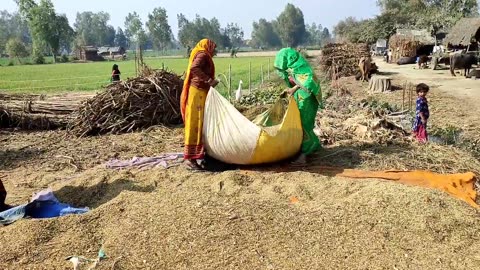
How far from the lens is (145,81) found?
8.02 metres

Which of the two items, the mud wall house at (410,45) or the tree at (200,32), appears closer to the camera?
the mud wall house at (410,45)

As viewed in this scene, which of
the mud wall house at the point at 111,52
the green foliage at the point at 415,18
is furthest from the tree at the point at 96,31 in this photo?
the green foliage at the point at 415,18

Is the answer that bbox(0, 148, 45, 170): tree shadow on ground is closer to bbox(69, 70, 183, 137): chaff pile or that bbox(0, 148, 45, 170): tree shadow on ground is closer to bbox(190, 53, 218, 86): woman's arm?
bbox(69, 70, 183, 137): chaff pile

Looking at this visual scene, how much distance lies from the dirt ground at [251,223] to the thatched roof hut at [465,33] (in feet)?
58.2

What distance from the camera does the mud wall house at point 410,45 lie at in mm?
28211

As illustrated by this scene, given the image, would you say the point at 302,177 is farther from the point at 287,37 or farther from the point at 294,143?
the point at 287,37

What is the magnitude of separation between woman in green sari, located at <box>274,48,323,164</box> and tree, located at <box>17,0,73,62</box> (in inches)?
2371

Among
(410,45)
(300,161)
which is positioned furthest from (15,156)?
(410,45)

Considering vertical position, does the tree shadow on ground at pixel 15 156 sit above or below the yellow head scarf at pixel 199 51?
below

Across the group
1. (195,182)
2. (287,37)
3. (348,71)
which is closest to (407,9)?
(348,71)

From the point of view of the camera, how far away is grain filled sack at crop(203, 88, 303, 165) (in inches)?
181

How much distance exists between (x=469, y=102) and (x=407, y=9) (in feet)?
131

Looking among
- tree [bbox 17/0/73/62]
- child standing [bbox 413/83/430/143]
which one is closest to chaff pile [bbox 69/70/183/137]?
child standing [bbox 413/83/430/143]

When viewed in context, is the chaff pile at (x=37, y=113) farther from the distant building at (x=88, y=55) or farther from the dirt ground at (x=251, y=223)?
the distant building at (x=88, y=55)
